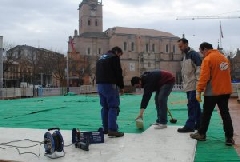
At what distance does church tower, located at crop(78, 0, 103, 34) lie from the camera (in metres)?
95.2

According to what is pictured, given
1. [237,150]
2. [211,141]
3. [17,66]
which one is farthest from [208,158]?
[17,66]

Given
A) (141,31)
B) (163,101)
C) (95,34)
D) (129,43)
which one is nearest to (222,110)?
(163,101)

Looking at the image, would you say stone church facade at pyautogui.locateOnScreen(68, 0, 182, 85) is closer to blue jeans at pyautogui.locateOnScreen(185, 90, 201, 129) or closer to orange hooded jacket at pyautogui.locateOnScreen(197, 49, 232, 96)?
blue jeans at pyautogui.locateOnScreen(185, 90, 201, 129)

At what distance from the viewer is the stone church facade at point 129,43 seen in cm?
8512

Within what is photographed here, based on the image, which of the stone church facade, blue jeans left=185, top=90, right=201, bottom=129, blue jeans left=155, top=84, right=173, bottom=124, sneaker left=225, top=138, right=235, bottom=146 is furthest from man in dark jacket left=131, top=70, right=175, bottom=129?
the stone church facade

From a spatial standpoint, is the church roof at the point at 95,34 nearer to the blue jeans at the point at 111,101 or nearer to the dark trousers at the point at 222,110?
the blue jeans at the point at 111,101

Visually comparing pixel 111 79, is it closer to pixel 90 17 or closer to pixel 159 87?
pixel 159 87

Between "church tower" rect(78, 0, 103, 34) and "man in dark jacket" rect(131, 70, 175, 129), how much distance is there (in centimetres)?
8922

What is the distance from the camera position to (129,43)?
3497 inches

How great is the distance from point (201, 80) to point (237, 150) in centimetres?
116

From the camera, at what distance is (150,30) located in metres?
98.2

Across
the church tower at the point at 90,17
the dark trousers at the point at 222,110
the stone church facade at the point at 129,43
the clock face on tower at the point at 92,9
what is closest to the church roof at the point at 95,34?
the stone church facade at the point at 129,43

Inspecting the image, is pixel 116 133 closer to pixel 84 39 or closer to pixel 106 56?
pixel 106 56

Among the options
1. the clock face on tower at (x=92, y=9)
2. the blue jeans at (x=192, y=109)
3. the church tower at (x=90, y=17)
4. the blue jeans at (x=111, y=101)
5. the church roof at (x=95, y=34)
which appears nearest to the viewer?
the blue jeans at (x=111, y=101)
